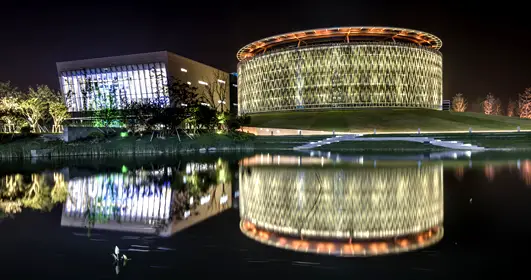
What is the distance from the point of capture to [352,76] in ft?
261

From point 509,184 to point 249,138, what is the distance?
40.1 m

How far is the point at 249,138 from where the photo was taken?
184 ft

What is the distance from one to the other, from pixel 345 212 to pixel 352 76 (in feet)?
229

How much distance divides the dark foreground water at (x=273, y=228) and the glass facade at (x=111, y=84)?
68223 millimetres

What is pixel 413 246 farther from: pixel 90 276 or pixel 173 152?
pixel 173 152

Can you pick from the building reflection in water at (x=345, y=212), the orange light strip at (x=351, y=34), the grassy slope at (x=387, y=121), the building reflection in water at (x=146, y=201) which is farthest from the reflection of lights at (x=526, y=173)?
the orange light strip at (x=351, y=34)

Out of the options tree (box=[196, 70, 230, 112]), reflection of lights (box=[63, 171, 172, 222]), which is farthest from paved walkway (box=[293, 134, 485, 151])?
tree (box=[196, 70, 230, 112])

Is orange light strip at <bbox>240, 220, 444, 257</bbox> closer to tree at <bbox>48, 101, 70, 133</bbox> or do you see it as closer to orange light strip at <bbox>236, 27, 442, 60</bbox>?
tree at <bbox>48, 101, 70, 133</bbox>

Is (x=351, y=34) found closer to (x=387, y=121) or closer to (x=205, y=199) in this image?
(x=387, y=121)

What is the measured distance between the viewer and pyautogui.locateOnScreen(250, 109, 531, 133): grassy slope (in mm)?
59844

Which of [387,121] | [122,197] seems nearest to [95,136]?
[122,197]

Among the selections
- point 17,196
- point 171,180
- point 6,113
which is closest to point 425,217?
point 171,180

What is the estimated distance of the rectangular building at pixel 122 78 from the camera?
85.6m

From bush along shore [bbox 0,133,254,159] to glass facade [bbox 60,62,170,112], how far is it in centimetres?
3504
